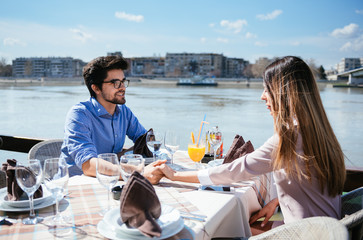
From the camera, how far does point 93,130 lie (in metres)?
1.79

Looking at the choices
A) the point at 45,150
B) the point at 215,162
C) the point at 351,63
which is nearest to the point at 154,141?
the point at 215,162

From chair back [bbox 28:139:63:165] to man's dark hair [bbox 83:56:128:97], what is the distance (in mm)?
416

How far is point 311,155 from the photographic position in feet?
3.41

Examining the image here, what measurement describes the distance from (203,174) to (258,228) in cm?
52

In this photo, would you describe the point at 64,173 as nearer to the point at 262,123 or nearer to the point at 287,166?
the point at 287,166

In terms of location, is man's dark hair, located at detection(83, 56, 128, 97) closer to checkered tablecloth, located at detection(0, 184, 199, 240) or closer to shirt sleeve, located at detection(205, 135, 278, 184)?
checkered tablecloth, located at detection(0, 184, 199, 240)

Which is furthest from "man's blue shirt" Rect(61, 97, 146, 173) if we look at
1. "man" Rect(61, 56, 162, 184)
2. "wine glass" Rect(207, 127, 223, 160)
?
"wine glass" Rect(207, 127, 223, 160)

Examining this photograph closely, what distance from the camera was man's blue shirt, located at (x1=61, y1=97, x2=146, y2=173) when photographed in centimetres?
153

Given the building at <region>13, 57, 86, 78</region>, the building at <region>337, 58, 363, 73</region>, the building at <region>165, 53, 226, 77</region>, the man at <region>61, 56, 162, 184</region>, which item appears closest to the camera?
the man at <region>61, 56, 162, 184</region>

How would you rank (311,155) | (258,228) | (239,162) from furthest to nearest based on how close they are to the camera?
(258,228), (239,162), (311,155)

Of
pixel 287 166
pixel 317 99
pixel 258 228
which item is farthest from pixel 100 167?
pixel 258 228

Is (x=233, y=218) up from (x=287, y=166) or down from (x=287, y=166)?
down

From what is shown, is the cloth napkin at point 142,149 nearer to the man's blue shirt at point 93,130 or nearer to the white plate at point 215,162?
the man's blue shirt at point 93,130

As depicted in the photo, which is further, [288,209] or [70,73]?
[70,73]
